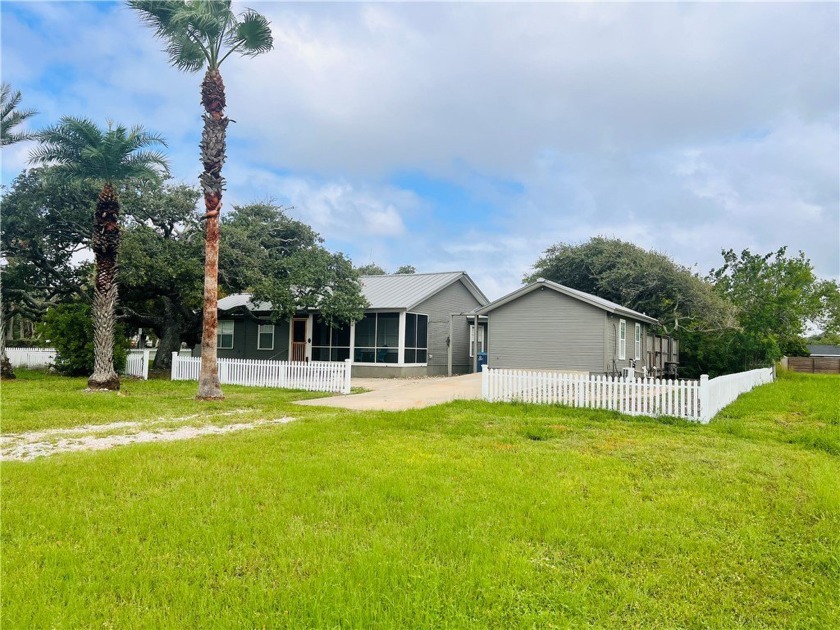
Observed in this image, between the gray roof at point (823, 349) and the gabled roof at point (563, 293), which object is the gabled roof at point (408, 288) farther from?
the gray roof at point (823, 349)

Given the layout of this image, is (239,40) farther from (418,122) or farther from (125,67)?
(418,122)

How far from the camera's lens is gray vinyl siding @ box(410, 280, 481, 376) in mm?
22703

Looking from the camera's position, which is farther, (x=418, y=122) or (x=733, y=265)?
(x=733, y=265)

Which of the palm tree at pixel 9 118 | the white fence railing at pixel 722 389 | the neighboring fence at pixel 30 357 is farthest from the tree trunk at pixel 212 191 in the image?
the neighboring fence at pixel 30 357

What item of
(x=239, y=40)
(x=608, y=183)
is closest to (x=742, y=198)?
(x=608, y=183)

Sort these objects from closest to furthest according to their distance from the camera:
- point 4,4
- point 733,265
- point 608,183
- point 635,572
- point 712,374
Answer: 1. point 635,572
2. point 4,4
3. point 608,183
4. point 712,374
5. point 733,265

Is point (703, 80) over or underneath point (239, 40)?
underneath

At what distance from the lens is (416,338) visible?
2166 centimetres

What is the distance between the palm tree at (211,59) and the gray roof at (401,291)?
7.77 meters

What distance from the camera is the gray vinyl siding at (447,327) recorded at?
74.5 ft

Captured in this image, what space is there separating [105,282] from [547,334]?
14.3 metres

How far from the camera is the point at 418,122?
16.3m

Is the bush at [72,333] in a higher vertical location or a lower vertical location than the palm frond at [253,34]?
lower

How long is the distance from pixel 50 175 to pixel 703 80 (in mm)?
17633
